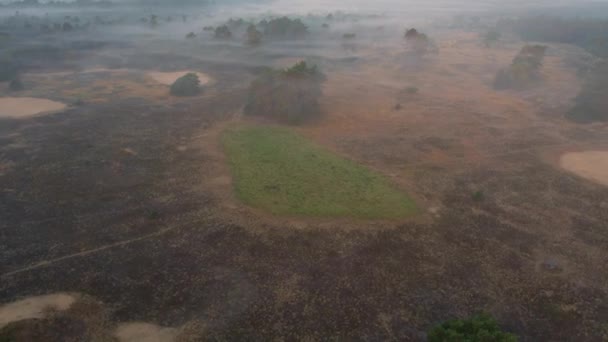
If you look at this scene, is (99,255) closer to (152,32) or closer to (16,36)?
(16,36)

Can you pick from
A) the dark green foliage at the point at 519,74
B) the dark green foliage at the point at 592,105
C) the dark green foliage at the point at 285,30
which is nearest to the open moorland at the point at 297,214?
the dark green foliage at the point at 592,105

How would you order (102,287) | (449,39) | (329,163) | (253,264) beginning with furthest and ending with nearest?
1. (449,39)
2. (329,163)
3. (253,264)
4. (102,287)

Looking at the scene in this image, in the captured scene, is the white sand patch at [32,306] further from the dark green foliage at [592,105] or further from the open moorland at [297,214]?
the dark green foliage at [592,105]

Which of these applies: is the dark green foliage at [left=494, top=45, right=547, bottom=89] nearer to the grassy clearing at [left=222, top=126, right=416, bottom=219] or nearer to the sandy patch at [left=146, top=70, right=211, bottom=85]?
the grassy clearing at [left=222, top=126, right=416, bottom=219]

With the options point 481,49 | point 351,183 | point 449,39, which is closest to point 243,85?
point 351,183

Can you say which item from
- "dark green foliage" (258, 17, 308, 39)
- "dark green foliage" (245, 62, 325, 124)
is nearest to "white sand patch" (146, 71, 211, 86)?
"dark green foliage" (245, 62, 325, 124)

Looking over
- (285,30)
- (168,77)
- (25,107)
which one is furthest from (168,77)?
(285,30)
